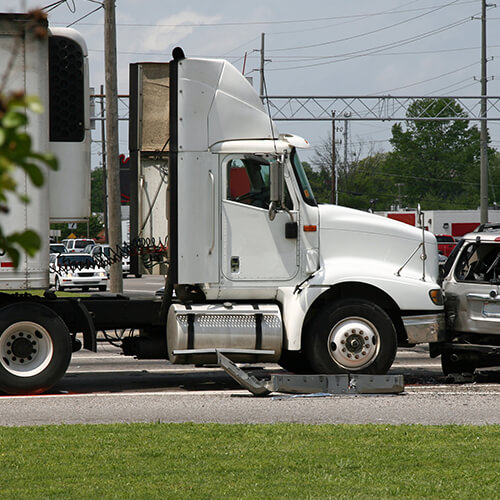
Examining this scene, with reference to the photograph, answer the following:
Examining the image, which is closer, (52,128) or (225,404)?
(225,404)

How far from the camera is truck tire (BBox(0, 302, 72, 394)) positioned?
1009 centimetres

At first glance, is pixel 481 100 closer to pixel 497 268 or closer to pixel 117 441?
pixel 497 268

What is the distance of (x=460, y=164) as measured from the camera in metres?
129

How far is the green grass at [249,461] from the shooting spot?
5.75 metres

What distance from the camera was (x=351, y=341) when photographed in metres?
10.6

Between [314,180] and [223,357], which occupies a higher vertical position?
[314,180]

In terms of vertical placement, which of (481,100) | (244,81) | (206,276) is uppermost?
(481,100)

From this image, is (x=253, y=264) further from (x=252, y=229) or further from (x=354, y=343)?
(x=354, y=343)

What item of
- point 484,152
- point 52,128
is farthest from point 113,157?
point 484,152

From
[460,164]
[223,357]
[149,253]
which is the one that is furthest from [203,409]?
[460,164]

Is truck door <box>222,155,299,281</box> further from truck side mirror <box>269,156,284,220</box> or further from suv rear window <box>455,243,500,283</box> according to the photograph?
suv rear window <box>455,243,500,283</box>

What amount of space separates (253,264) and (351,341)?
1.37m

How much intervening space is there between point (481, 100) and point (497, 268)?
39188mm

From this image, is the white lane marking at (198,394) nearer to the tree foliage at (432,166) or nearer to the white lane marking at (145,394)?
the white lane marking at (145,394)
